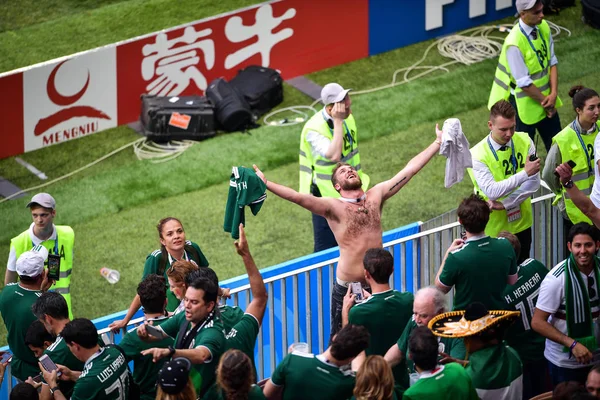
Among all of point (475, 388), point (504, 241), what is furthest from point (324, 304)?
point (475, 388)

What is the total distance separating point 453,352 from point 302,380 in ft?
3.90

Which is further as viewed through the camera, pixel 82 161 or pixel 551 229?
pixel 82 161

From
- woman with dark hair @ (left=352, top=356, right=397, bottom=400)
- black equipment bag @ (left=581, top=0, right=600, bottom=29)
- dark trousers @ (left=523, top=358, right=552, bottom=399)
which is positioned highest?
black equipment bag @ (left=581, top=0, right=600, bottom=29)

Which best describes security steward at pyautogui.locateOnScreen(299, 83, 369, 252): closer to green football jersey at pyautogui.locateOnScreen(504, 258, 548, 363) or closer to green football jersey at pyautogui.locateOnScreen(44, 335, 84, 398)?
green football jersey at pyautogui.locateOnScreen(504, 258, 548, 363)

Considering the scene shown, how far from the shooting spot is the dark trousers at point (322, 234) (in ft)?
35.1

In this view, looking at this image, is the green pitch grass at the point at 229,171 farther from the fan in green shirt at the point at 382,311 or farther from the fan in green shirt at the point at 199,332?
the fan in green shirt at the point at 382,311

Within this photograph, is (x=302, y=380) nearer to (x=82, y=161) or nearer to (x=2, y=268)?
(x=2, y=268)

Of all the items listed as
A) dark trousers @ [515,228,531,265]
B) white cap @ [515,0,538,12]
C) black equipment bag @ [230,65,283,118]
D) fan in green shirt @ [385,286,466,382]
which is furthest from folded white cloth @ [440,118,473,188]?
black equipment bag @ [230,65,283,118]

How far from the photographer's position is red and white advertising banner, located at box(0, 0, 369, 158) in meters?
13.8

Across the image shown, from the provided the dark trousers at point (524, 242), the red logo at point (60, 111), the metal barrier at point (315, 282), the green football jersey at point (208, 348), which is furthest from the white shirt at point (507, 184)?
the red logo at point (60, 111)

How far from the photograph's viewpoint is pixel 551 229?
10.1 m

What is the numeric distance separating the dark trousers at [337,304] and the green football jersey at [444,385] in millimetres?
2129

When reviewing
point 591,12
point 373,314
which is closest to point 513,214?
point 373,314

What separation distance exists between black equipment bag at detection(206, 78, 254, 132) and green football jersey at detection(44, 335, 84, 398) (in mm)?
7057
